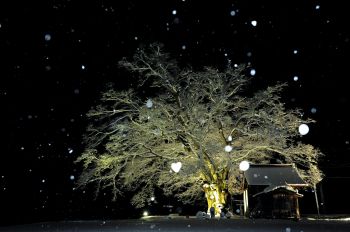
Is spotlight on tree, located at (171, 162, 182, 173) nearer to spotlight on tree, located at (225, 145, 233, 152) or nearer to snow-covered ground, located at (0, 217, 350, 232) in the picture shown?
spotlight on tree, located at (225, 145, 233, 152)

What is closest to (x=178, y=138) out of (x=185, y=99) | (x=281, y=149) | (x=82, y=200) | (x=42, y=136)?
(x=185, y=99)

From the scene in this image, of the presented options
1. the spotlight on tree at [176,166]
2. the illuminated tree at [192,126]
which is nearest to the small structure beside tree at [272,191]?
the illuminated tree at [192,126]

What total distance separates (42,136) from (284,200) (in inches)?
740

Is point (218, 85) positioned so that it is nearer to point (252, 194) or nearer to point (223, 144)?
point (223, 144)

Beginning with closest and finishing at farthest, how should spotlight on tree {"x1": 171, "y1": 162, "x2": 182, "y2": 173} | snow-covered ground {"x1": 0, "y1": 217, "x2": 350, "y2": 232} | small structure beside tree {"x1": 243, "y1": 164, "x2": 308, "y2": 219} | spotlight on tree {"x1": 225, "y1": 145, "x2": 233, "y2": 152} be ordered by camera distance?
snow-covered ground {"x1": 0, "y1": 217, "x2": 350, "y2": 232} → small structure beside tree {"x1": 243, "y1": 164, "x2": 308, "y2": 219} → spotlight on tree {"x1": 225, "y1": 145, "x2": 233, "y2": 152} → spotlight on tree {"x1": 171, "y1": 162, "x2": 182, "y2": 173}

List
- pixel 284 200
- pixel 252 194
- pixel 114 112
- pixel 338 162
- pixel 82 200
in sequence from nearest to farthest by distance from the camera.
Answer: pixel 284 200, pixel 114 112, pixel 252 194, pixel 82 200, pixel 338 162

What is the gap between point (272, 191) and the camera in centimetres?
2161

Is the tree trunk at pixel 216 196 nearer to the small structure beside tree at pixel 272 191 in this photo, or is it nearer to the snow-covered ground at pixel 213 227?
the small structure beside tree at pixel 272 191

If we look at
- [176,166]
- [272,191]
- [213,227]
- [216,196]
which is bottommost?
[213,227]

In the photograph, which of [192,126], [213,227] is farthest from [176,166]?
[213,227]

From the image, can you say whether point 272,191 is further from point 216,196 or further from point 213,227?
point 213,227

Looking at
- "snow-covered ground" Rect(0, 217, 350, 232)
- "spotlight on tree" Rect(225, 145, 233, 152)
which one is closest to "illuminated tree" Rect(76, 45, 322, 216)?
"spotlight on tree" Rect(225, 145, 233, 152)

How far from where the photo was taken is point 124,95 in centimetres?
2258

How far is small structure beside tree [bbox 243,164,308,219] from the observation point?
848 inches
